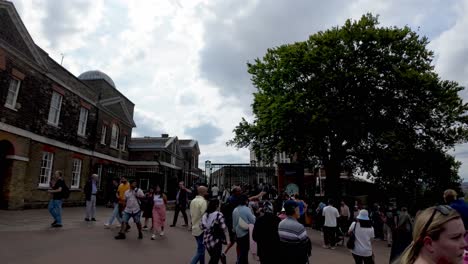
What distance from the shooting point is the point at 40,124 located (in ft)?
52.9

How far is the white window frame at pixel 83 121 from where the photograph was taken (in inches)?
813

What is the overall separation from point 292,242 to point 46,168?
56.4 feet

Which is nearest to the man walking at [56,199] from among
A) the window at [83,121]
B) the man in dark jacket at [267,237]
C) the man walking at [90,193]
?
the man walking at [90,193]

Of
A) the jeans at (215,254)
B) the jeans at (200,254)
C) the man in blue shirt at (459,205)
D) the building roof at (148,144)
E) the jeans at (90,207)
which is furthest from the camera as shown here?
the building roof at (148,144)

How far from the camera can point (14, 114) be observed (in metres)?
14.2

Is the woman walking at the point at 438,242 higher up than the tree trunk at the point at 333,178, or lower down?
lower down

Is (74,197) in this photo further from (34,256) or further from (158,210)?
→ (34,256)

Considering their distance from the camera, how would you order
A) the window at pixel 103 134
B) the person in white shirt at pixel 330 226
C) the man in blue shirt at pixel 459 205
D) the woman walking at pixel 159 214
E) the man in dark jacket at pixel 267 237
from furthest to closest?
the window at pixel 103 134 < the person in white shirt at pixel 330 226 < the woman walking at pixel 159 214 < the man in dark jacket at pixel 267 237 < the man in blue shirt at pixel 459 205

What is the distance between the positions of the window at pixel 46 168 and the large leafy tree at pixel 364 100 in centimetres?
1404

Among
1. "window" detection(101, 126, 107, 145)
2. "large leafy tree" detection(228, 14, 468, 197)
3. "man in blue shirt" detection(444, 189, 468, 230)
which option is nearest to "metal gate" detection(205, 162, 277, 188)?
"large leafy tree" detection(228, 14, 468, 197)

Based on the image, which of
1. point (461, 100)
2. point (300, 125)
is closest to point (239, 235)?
point (300, 125)

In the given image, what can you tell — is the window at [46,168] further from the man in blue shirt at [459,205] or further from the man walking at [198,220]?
the man in blue shirt at [459,205]

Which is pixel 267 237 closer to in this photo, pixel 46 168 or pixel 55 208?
pixel 55 208

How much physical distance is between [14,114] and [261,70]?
16.7 metres
